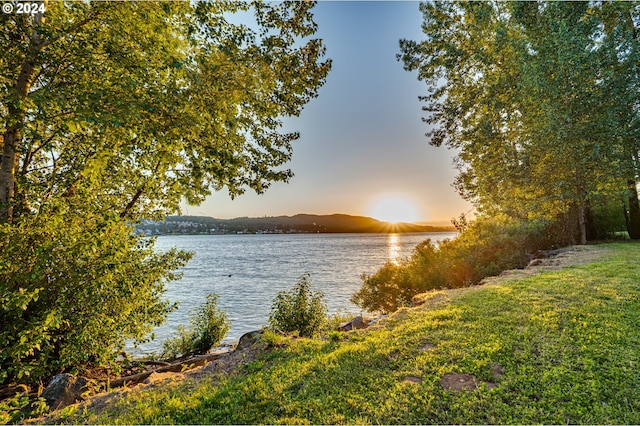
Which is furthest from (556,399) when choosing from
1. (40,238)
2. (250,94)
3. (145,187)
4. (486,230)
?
(486,230)

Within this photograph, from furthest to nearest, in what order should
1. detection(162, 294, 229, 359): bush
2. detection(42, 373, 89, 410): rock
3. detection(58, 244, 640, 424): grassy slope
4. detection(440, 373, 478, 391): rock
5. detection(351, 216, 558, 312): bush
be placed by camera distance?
detection(351, 216, 558, 312): bush < detection(162, 294, 229, 359): bush < detection(42, 373, 89, 410): rock < detection(440, 373, 478, 391): rock < detection(58, 244, 640, 424): grassy slope

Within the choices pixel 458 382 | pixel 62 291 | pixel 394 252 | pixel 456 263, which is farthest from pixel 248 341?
pixel 394 252

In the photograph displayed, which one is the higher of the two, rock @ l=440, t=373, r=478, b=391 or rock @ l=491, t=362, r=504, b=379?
rock @ l=491, t=362, r=504, b=379

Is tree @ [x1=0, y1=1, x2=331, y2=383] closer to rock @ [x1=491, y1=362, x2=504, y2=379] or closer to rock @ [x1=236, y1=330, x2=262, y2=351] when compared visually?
rock @ [x1=236, y1=330, x2=262, y2=351]

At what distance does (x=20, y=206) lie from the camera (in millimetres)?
5836

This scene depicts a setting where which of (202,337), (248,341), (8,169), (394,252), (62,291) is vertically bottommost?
(394,252)

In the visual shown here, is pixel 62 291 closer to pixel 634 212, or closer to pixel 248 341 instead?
pixel 248 341

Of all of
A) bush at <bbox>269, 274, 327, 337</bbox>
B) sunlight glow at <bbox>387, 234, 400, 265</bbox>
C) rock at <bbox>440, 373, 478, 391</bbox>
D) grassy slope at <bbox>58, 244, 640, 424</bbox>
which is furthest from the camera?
sunlight glow at <bbox>387, 234, 400, 265</bbox>

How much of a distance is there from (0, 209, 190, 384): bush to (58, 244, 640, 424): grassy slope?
176 cm

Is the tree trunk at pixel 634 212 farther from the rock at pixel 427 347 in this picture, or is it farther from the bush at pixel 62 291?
the bush at pixel 62 291

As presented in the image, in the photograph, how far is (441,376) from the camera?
13.8ft

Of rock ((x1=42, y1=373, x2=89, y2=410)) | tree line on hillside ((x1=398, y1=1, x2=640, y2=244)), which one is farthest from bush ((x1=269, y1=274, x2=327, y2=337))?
tree line on hillside ((x1=398, y1=1, x2=640, y2=244))

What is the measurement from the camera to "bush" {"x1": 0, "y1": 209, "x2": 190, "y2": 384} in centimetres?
484

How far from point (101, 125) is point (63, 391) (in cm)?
477
